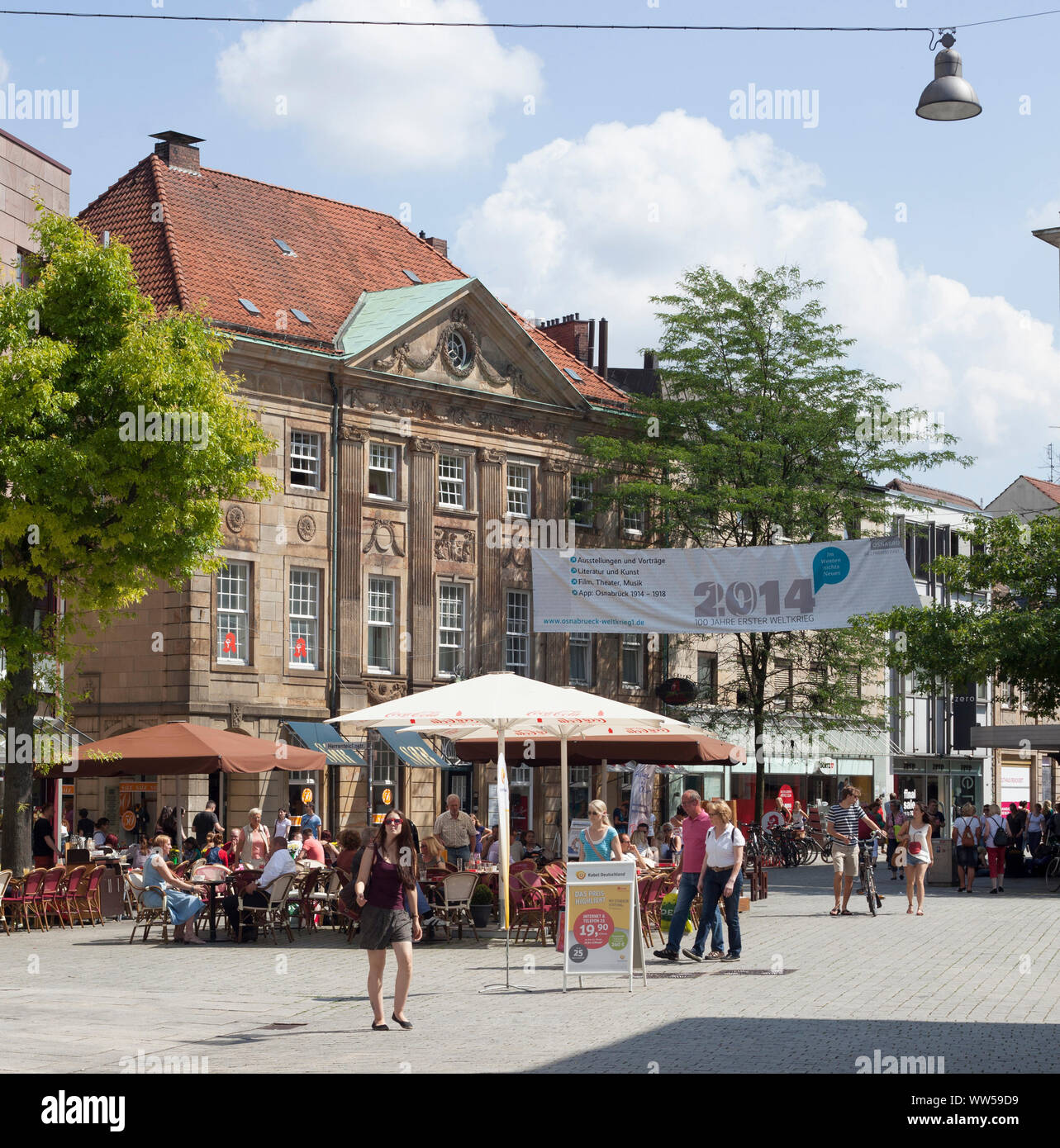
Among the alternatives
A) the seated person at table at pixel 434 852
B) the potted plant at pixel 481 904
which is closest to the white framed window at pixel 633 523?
the seated person at table at pixel 434 852

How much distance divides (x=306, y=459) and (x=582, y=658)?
10864 mm

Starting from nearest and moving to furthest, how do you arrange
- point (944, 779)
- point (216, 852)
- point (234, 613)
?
point (216, 852)
point (234, 613)
point (944, 779)

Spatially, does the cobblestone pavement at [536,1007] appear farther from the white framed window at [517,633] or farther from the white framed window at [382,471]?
the white framed window at [517,633]

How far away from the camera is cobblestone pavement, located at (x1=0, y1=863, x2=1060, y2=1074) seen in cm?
1159

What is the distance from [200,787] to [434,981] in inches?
812

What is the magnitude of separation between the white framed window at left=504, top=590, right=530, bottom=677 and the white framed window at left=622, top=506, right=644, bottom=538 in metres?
3.97

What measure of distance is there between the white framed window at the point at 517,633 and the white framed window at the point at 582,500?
267 centimetres

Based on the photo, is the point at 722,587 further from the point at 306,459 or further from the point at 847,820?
the point at 306,459

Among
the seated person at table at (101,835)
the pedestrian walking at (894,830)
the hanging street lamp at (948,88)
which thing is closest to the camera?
the hanging street lamp at (948,88)

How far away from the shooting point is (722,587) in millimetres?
34875

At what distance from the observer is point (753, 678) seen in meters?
45.2

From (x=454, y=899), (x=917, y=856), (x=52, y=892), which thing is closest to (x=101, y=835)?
(x=52, y=892)

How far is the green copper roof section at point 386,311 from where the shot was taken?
1629 inches
